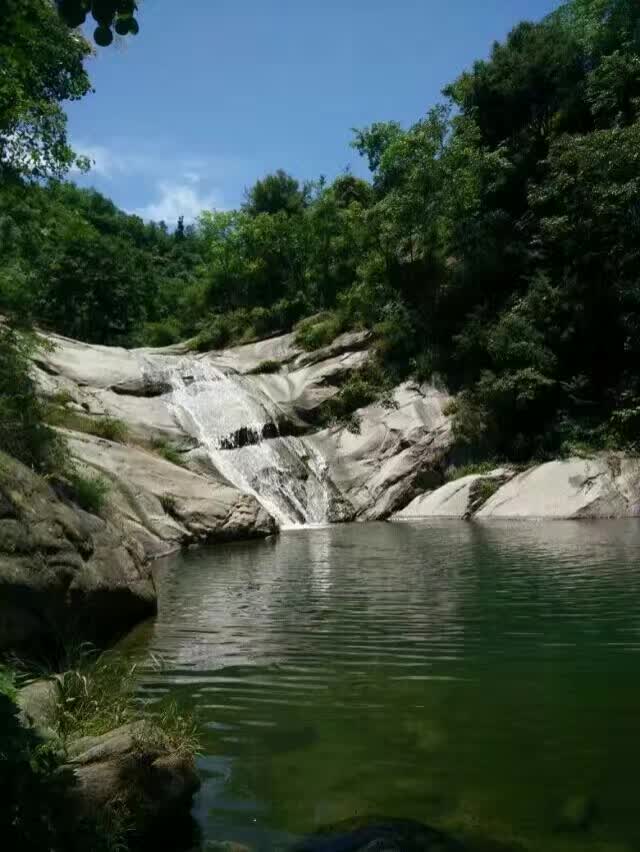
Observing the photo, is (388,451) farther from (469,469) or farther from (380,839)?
(380,839)

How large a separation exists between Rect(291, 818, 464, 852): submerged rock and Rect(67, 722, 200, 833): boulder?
0.72 meters

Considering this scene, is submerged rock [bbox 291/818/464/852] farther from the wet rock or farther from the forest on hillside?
the forest on hillside

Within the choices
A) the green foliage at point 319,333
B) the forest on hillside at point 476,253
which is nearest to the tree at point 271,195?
the forest on hillside at point 476,253

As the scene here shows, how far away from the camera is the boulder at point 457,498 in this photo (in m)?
24.3

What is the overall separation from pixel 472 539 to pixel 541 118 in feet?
81.4

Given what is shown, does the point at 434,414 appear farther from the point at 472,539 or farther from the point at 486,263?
the point at 472,539

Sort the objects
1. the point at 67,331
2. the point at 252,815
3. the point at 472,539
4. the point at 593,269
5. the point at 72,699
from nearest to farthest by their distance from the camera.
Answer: the point at 252,815, the point at 72,699, the point at 472,539, the point at 593,269, the point at 67,331

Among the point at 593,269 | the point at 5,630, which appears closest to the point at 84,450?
the point at 5,630

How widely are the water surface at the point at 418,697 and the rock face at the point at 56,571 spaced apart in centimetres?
54

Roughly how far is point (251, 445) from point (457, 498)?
7052 mm

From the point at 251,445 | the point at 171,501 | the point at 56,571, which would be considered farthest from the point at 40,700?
the point at 251,445

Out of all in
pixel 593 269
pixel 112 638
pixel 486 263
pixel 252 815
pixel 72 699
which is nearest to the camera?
pixel 252 815

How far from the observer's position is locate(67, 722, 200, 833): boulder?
3.79 m

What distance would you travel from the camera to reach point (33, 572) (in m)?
7.11
